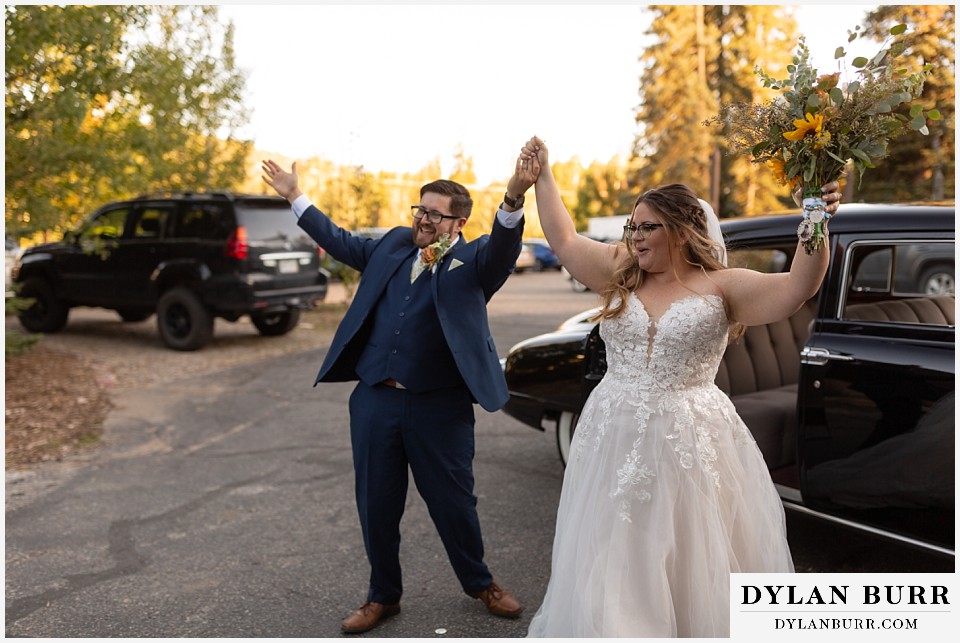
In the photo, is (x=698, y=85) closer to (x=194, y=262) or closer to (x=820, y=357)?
(x=194, y=262)

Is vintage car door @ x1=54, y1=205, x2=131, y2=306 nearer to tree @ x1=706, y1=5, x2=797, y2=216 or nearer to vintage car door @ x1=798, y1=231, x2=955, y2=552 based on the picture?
vintage car door @ x1=798, y1=231, x2=955, y2=552

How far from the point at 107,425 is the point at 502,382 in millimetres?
5391

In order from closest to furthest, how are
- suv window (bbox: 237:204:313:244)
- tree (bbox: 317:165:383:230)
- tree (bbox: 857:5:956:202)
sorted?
suv window (bbox: 237:204:313:244) → tree (bbox: 857:5:956:202) → tree (bbox: 317:165:383:230)

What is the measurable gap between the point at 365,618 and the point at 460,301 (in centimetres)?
148

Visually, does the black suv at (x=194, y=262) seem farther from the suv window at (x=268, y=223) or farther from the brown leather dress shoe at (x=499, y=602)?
the brown leather dress shoe at (x=499, y=602)

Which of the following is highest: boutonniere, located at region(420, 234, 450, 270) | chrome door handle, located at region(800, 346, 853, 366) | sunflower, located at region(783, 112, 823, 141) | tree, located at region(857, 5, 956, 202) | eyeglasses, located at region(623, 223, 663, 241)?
tree, located at region(857, 5, 956, 202)

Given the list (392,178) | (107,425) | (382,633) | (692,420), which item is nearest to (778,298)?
(692,420)

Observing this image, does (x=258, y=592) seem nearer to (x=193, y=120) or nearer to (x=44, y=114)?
(x=44, y=114)

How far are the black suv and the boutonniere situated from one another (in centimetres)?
789

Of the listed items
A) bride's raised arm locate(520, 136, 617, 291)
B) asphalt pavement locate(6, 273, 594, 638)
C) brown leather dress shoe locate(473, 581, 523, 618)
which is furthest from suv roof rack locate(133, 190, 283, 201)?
bride's raised arm locate(520, 136, 617, 291)

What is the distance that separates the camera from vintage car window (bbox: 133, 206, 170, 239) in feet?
38.5

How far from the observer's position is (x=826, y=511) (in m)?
3.81

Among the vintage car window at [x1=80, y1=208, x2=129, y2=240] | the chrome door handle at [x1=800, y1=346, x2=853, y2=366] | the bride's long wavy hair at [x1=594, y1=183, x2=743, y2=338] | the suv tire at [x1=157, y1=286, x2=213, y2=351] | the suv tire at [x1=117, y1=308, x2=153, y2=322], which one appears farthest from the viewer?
the suv tire at [x1=117, y1=308, x2=153, y2=322]

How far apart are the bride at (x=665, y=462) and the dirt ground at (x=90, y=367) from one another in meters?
5.27
